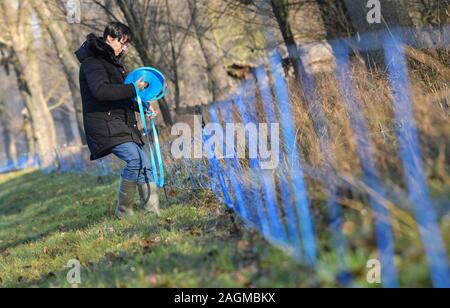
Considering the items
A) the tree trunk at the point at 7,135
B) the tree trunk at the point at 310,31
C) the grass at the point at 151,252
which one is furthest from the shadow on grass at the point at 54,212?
the tree trunk at the point at 7,135

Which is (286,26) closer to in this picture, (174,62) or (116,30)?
(174,62)

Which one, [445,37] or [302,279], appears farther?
[445,37]

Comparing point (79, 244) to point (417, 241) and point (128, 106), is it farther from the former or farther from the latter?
point (417, 241)

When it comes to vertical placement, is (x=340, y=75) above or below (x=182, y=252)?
above

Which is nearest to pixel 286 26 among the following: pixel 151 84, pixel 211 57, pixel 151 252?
pixel 151 84

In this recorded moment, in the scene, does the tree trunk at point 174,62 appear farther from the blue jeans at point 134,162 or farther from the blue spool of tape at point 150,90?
the blue jeans at point 134,162

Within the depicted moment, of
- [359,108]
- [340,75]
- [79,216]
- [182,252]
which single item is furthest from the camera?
[79,216]

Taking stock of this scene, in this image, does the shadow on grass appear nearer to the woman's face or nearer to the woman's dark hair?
the woman's face

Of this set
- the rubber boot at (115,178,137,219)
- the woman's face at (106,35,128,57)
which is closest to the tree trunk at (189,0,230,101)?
the rubber boot at (115,178,137,219)

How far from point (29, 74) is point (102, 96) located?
21.8 m

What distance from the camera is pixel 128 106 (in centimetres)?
688

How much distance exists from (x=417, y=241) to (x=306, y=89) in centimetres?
442
